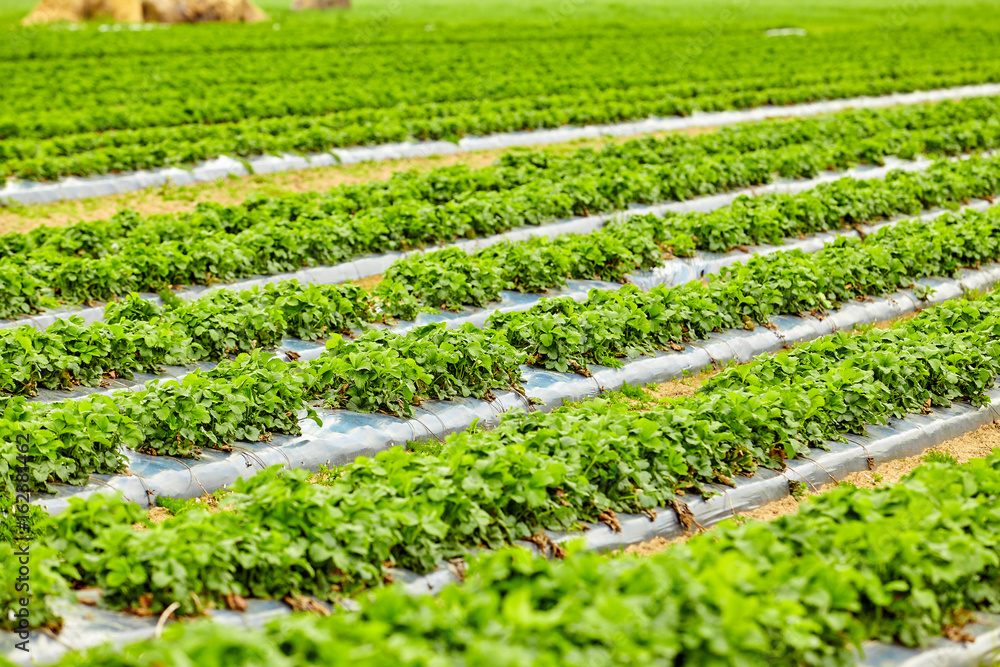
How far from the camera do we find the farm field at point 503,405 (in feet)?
14.9

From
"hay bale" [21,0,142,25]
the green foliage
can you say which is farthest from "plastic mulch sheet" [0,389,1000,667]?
"hay bale" [21,0,142,25]

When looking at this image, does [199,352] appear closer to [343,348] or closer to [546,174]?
[343,348]

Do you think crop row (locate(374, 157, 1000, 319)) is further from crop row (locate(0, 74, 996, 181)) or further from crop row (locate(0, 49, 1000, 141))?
crop row (locate(0, 49, 1000, 141))

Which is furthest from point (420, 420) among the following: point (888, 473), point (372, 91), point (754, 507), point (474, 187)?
point (372, 91)

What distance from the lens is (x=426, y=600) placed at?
13.8 feet

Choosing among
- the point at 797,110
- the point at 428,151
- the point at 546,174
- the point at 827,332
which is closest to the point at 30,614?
the point at 827,332

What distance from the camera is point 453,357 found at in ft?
24.4

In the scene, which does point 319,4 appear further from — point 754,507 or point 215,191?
point 754,507

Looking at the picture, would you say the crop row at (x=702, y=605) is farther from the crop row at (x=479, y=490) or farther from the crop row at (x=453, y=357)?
the crop row at (x=453, y=357)

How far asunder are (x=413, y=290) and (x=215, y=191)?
6287mm

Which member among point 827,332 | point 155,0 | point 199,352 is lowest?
point 827,332

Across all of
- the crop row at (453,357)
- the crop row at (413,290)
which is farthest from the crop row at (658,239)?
the crop row at (453,357)

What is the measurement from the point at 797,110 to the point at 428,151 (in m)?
9.87

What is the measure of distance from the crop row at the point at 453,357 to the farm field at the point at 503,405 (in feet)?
0.12
